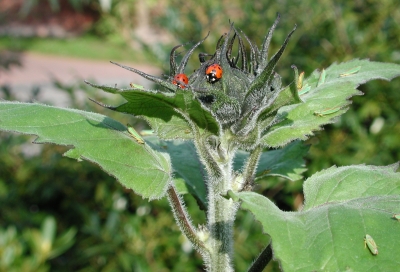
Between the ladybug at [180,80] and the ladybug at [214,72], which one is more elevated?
the ladybug at [214,72]

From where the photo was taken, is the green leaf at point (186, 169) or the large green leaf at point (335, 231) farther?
the green leaf at point (186, 169)

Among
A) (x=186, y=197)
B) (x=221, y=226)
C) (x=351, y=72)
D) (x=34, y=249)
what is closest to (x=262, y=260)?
(x=221, y=226)

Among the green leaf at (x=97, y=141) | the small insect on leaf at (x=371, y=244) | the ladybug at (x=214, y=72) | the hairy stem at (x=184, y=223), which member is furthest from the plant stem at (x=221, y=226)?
the small insect on leaf at (x=371, y=244)

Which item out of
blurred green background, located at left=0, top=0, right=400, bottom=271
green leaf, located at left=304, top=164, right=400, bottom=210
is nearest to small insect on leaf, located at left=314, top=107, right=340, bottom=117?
green leaf, located at left=304, top=164, right=400, bottom=210

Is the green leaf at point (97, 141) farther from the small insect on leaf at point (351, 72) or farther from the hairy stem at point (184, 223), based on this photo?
the small insect on leaf at point (351, 72)

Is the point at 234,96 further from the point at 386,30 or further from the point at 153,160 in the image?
the point at 386,30

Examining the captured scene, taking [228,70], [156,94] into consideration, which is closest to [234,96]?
[228,70]

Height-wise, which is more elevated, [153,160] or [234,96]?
[234,96]
